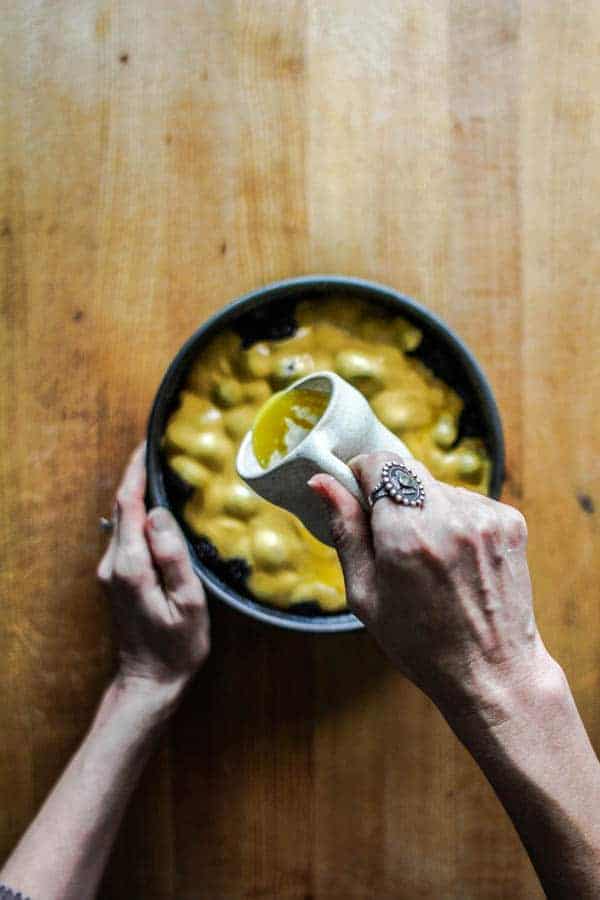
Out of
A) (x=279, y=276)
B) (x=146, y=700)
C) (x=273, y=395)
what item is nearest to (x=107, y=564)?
(x=146, y=700)

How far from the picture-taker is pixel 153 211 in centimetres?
93

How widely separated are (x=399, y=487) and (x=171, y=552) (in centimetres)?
31

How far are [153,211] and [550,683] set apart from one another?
607 mm

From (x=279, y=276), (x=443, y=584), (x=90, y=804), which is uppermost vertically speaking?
(x=279, y=276)

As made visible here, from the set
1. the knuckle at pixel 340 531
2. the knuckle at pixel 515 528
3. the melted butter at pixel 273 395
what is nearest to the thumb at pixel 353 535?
the knuckle at pixel 340 531

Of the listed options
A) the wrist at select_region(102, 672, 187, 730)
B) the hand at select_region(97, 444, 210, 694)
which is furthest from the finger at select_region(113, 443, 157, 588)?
the wrist at select_region(102, 672, 187, 730)

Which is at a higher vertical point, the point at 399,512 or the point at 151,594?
the point at 399,512

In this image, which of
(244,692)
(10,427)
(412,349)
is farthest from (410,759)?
(10,427)

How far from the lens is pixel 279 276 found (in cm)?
93

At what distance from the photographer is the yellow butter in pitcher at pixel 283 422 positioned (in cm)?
76

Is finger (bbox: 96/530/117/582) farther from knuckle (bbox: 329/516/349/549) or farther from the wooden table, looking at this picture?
knuckle (bbox: 329/516/349/549)

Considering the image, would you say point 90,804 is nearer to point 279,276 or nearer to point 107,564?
point 107,564

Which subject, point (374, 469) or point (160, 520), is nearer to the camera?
point (374, 469)

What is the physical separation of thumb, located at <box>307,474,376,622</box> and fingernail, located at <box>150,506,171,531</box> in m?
0.26
